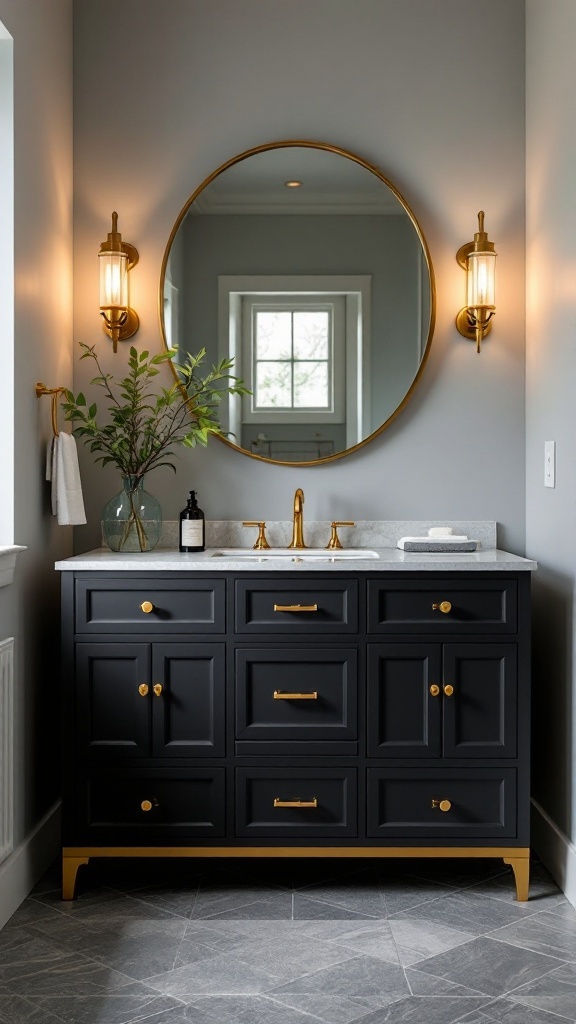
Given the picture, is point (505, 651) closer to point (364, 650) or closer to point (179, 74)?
point (364, 650)

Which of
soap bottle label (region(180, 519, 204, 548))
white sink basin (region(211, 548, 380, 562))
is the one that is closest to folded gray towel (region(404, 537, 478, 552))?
white sink basin (region(211, 548, 380, 562))

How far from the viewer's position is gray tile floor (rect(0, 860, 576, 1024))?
1894mm

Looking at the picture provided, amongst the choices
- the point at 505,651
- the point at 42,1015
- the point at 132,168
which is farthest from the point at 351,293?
the point at 42,1015

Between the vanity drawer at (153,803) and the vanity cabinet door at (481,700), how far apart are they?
62cm

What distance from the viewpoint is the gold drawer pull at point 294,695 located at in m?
2.41

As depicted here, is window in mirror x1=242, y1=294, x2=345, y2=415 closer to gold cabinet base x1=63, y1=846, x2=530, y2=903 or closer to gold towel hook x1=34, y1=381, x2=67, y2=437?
gold towel hook x1=34, y1=381, x2=67, y2=437

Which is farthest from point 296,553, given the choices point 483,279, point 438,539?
point 483,279

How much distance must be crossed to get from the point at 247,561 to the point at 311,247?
107 centimetres

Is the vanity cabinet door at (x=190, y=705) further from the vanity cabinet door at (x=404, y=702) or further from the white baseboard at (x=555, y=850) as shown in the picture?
the white baseboard at (x=555, y=850)

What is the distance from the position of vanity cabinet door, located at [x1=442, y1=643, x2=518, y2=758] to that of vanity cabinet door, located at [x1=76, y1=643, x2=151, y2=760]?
0.79 meters

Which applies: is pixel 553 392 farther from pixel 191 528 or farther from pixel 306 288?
pixel 191 528

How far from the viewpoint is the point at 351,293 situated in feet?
9.53

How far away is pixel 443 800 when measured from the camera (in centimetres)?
242

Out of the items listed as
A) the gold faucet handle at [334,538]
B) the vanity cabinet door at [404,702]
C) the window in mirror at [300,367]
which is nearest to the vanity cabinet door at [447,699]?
the vanity cabinet door at [404,702]
